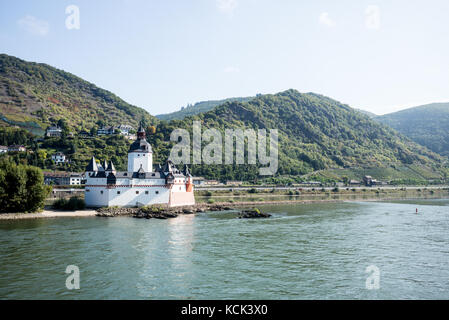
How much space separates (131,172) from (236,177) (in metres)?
60.1

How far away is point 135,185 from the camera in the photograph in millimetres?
56906

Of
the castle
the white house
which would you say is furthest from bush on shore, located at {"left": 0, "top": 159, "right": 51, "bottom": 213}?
the white house

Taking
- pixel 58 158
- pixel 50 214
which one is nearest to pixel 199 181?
pixel 58 158

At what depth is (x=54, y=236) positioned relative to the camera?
109 ft

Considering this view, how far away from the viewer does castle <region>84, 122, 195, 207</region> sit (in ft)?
182

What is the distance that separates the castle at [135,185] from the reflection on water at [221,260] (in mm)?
13026

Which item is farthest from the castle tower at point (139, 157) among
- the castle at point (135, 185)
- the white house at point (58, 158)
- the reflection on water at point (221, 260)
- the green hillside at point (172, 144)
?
the white house at point (58, 158)

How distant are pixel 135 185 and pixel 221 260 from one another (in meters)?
34.8

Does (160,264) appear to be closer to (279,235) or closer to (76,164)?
(279,235)

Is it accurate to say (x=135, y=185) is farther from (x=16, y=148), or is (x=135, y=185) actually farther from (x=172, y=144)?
(x=172, y=144)

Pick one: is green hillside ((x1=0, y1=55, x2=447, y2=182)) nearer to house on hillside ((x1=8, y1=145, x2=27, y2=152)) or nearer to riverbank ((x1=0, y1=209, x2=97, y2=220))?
house on hillside ((x1=8, y1=145, x2=27, y2=152))

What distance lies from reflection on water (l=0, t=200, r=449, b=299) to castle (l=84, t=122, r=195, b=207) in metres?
13.0
